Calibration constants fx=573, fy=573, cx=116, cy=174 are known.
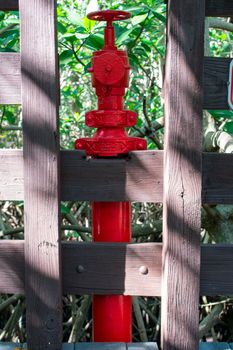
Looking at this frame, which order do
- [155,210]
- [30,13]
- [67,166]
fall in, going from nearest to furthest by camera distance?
1. [30,13]
2. [67,166]
3. [155,210]

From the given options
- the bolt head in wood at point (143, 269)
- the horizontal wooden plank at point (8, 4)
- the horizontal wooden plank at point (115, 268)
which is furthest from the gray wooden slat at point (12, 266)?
the horizontal wooden plank at point (8, 4)

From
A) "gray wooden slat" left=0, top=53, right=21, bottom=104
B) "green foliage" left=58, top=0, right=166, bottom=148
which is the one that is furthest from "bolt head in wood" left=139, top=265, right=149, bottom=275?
"green foliage" left=58, top=0, right=166, bottom=148

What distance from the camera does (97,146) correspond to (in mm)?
2236

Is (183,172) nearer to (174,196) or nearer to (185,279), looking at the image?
(174,196)

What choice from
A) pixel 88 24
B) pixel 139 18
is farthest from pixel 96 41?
pixel 139 18

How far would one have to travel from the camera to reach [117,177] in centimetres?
221

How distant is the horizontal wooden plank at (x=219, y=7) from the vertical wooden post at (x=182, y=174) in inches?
2.9

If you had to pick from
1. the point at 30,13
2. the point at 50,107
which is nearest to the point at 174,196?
the point at 50,107

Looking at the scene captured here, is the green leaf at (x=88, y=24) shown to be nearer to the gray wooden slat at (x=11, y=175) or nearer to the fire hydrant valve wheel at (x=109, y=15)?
the fire hydrant valve wheel at (x=109, y=15)

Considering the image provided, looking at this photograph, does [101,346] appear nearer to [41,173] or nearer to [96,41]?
[41,173]

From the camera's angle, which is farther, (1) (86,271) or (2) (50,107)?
(1) (86,271)

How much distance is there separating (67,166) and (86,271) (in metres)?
0.42

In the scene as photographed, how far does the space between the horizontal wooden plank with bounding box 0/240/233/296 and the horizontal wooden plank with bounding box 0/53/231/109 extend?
0.56 meters

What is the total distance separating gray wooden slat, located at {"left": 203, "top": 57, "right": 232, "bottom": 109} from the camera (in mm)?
2115
